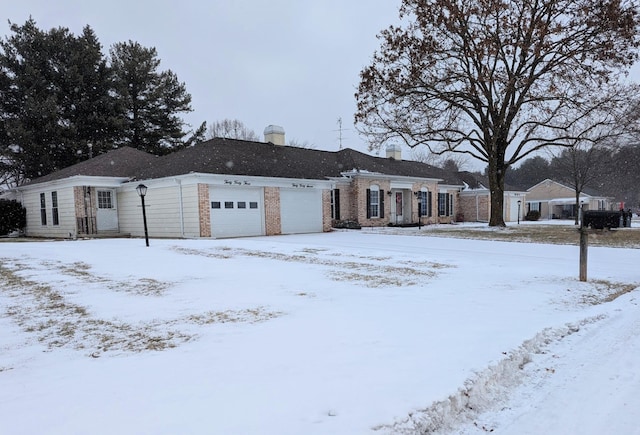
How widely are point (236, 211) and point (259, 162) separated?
3035 mm

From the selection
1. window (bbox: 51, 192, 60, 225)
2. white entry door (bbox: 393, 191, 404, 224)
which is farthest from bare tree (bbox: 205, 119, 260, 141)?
A: window (bbox: 51, 192, 60, 225)

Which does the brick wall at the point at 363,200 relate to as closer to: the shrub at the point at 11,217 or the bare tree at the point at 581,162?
the bare tree at the point at 581,162

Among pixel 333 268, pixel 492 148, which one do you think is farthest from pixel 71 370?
pixel 492 148

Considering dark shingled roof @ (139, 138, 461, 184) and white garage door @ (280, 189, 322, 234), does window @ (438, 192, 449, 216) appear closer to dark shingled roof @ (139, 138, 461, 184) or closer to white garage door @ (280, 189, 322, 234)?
dark shingled roof @ (139, 138, 461, 184)

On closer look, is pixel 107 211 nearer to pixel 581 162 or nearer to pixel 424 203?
pixel 424 203

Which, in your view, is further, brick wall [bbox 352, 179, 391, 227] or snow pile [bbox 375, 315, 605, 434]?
brick wall [bbox 352, 179, 391, 227]

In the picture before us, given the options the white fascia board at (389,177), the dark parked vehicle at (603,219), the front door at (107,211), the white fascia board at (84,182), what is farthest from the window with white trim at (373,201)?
the front door at (107,211)

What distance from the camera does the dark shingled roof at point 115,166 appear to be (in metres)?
19.7

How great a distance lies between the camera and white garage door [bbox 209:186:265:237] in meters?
16.9

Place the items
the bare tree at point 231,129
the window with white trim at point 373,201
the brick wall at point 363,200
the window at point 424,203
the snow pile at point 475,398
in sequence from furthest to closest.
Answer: the bare tree at point 231,129, the window at point 424,203, the window with white trim at point 373,201, the brick wall at point 363,200, the snow pile at point 475,398

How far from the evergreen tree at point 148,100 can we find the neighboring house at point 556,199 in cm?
3600

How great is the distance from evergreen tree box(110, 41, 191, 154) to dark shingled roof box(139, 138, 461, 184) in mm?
13078

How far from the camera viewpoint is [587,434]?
2711 millimetres

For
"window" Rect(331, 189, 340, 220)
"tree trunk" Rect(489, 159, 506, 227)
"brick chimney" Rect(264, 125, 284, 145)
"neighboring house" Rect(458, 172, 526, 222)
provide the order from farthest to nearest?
"neighboring house" Rect(458, 172, 526, 222)
"brick chimney" Rect(264, 125, 284, 145)
"window" Rect(331, 189, 340, 220)
"tree trunk" Rect(489, 159, 506, 227)
